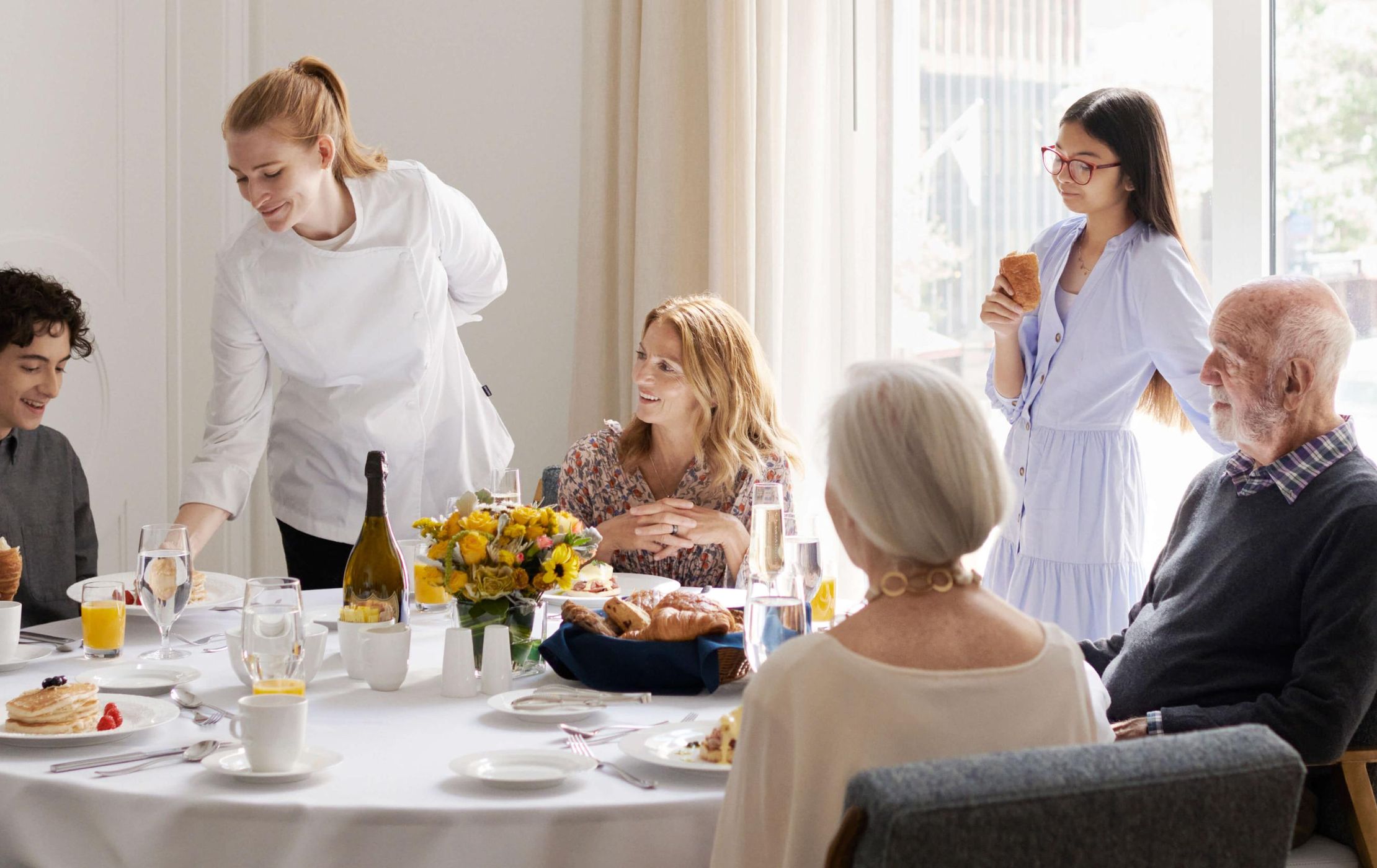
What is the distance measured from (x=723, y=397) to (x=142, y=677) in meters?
1.40

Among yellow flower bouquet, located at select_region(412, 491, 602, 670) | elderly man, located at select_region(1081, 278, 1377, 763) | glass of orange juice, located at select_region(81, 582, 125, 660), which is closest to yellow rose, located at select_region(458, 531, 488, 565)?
yellow flower bouquet, located at select_region(412, 491, 602, 670)

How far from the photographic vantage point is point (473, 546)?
71.1 inches

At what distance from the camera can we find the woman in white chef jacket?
2646 millimetres

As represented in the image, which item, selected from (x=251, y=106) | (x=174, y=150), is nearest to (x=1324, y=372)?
(x=251, y=106)

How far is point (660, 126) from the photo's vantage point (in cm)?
423

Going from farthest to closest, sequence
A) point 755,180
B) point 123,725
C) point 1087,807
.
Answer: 1. point 755,180
2. point 123,725
3. point 1087,807

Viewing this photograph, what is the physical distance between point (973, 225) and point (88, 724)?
9.45 feet

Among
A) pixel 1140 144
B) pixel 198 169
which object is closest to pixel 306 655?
pixel 1140 144

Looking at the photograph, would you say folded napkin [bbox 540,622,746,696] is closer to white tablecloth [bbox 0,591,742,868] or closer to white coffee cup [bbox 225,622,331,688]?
white tablecloth [bbox 0,591,742,868]

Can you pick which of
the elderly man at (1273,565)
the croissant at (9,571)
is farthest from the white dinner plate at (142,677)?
the elderly man at (1273,565)

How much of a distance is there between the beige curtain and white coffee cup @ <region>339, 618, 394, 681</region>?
2180mm

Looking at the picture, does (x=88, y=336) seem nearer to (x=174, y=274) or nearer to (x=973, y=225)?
(x=174, y=274)

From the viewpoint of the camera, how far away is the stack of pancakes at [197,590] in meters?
2.28

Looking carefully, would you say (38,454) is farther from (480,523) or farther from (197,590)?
(480,523)
